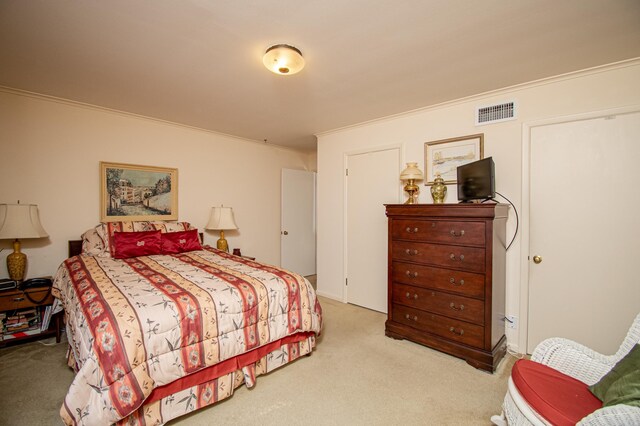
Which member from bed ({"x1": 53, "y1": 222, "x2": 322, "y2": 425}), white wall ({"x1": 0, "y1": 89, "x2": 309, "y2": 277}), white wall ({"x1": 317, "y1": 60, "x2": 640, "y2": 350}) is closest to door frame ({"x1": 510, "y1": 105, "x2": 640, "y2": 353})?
white wall ({"x1": 317, "y1": 60, "x2": 640, "y2": 350})

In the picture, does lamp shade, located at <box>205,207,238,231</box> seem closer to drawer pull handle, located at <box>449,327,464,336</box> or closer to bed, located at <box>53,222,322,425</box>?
bed, located at <box>53,222,322,425</box>

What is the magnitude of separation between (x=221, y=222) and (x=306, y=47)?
8.83 feet

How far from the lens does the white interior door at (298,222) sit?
5004mm

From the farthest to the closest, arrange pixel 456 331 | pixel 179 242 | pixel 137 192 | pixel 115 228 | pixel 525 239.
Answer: pixel 137 192 < pixel 179 242 < pixel 115 228 < pixel 525 239 < pixel 456 331

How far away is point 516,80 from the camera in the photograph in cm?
244

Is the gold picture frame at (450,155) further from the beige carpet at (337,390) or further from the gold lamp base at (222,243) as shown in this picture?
the gold lamp base at (222,243)

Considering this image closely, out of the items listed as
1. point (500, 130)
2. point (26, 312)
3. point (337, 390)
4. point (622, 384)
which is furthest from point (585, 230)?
point (26, 312)

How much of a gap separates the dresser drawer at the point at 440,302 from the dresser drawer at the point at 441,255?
264 millimetres

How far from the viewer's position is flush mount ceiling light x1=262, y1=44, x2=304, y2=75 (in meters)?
1.93

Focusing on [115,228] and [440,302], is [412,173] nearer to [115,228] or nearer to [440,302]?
[440,302]

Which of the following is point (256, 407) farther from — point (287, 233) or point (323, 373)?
point (287, 233)

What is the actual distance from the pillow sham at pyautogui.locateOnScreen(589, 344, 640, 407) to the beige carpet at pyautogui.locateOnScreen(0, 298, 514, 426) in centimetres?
70

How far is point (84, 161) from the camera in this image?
3.16 meters

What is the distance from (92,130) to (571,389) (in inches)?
179
